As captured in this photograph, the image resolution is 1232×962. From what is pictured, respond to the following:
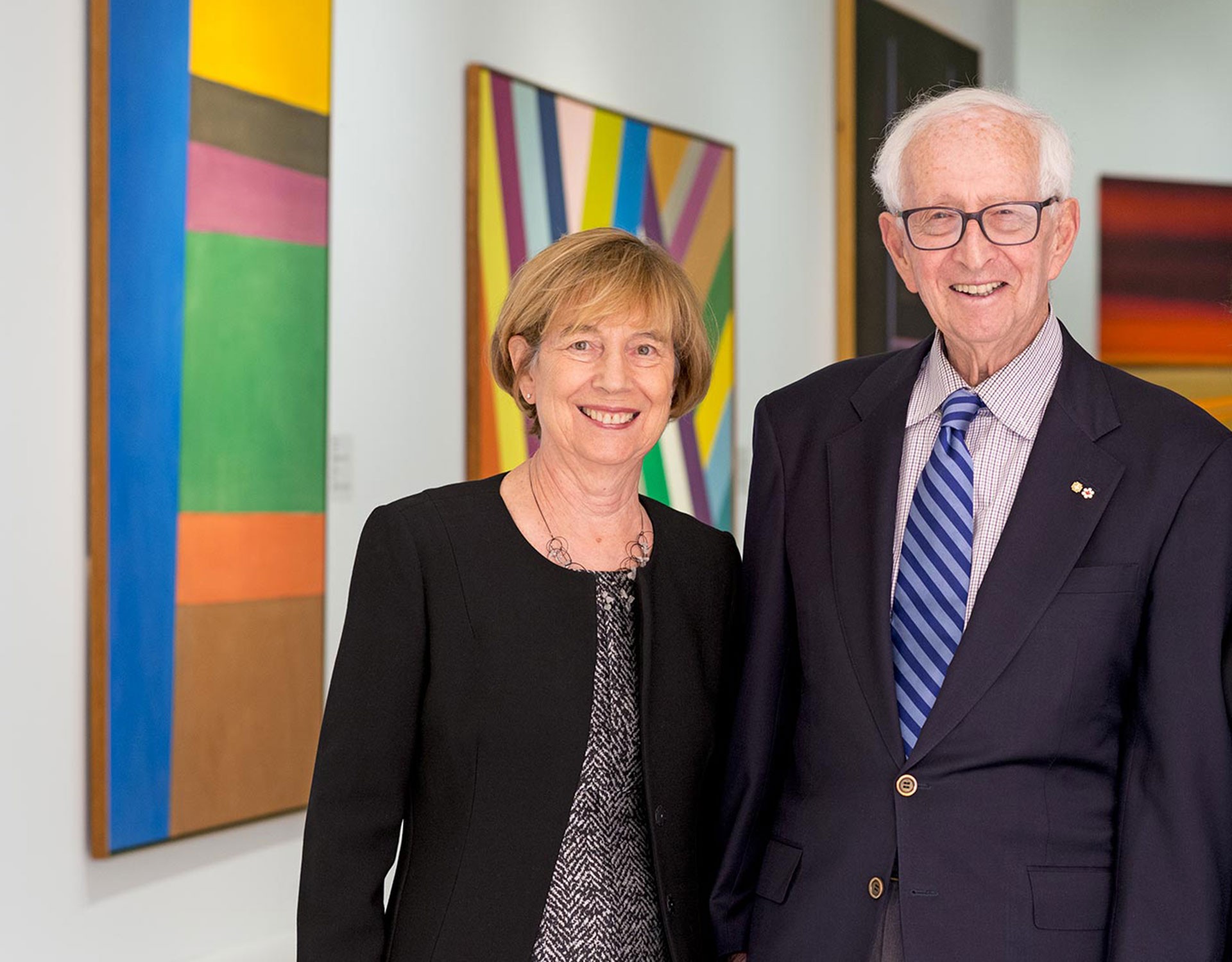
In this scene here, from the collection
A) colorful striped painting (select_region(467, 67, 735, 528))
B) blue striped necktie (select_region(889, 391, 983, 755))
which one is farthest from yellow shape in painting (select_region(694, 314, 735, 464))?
blue striped necktie (select_region(889, 391, 983, 755))

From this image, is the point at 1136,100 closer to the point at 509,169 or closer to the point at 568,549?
the point at 509,169

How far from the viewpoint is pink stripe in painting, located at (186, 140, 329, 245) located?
3.29m

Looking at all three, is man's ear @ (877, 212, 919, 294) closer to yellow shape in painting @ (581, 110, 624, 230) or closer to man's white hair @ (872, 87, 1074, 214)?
man's white hair @ (872, 87, 1074, 214)

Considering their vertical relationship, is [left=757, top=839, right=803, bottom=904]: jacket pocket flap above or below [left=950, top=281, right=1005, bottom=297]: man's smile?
below

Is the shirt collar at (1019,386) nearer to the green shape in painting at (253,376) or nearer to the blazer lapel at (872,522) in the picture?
the blazer lapel at (872,522)

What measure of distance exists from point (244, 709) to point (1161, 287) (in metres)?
5.29

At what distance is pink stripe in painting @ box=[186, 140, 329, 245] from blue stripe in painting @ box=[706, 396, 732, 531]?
2.01 m

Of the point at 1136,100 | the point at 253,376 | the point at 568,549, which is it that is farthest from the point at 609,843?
the point at 1136,100

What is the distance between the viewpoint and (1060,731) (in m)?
1.84

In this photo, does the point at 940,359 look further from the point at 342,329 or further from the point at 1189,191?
the point at 1189,191

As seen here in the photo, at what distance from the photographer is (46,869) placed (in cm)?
301

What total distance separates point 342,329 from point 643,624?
196cm

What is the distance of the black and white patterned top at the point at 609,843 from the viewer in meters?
1.91

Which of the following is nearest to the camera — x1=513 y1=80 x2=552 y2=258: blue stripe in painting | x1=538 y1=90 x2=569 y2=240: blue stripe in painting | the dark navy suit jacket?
the dark navy suit jacket
